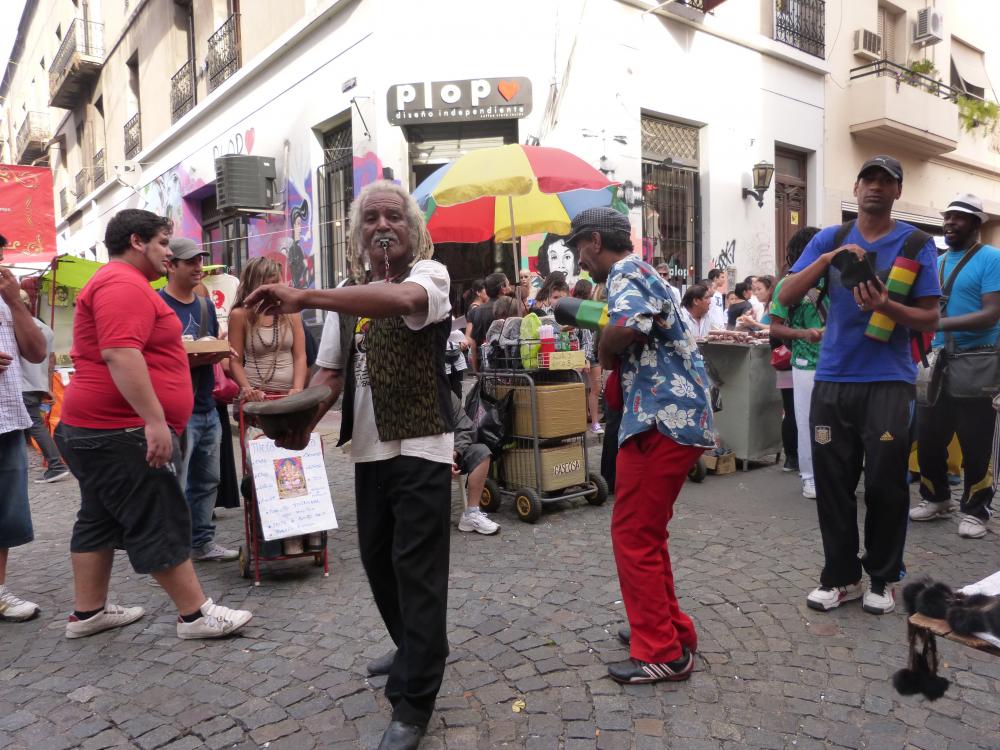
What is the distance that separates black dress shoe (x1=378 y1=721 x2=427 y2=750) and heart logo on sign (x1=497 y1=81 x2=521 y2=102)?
8.78m

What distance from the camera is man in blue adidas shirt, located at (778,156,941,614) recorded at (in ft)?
→ 11.4

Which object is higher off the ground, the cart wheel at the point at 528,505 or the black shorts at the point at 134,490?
the black shorts at the point at 134,490

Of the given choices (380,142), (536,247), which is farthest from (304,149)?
(536,247)

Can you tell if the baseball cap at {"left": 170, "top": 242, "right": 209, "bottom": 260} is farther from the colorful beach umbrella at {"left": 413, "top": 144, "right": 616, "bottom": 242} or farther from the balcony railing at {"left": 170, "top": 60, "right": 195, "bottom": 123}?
the balcony railing at {"left": 170, "top": 60, "right": 195, "bottom": 123}

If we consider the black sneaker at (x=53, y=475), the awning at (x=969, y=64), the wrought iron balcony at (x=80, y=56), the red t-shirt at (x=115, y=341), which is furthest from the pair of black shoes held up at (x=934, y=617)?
the wrought iron balcony at (x=80, y=56)

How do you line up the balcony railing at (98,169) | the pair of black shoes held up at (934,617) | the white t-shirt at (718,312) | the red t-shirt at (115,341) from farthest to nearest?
the balcony railing at (98,169) → the white t-shirt at (718,312) → the red t-shirt at (115,341) → the pair of black shoes held up at (934,617)

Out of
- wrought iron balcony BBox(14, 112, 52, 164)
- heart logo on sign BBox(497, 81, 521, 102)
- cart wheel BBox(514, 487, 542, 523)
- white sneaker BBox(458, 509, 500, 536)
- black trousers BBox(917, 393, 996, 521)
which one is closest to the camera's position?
black trousers BBox(917, 393, 996, 521)

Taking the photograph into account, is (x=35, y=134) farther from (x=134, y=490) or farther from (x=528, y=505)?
(x=134, y=490)

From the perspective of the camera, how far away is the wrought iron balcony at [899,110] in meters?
14.2

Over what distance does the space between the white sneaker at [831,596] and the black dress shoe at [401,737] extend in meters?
2.11

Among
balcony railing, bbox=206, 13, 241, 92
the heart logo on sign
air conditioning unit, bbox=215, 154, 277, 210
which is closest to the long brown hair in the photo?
the heart logo on sign

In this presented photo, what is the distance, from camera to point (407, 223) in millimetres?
2648

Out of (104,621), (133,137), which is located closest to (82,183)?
(133,137)

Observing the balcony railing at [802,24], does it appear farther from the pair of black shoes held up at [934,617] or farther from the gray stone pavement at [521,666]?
the pair of black shoes held up at [934,617]
